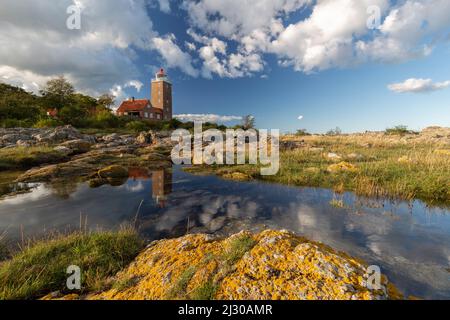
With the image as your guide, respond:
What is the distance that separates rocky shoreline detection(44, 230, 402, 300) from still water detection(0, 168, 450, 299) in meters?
1.89

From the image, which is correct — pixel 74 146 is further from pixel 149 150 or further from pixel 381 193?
pixel 381 193

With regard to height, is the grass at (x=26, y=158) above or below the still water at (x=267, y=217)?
above

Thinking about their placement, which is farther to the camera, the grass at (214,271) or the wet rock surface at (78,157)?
the wet rock surface at (78,157)

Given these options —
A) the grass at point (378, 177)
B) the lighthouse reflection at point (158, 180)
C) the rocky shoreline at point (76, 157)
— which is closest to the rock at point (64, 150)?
the rocky shoreline at point (76, 157)

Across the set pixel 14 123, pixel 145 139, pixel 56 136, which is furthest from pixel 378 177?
pixel 14 123

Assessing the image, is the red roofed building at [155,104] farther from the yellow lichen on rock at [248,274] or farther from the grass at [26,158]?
the yellow lichen on rock at [248,274]

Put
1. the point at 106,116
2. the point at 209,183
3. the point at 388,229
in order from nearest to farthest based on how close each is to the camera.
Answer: the point at 388,229
the point at 209,183
the point at 106,116

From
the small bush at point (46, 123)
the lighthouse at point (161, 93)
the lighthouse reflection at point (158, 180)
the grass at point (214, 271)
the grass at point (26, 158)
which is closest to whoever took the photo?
the grass at point (214, 271)

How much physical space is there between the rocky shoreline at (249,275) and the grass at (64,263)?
0.40 metres

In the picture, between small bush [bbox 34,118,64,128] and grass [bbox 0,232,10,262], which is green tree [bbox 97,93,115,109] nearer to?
small bush [bbox 34,118,64,128]

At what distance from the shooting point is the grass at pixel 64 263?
3674 mm
